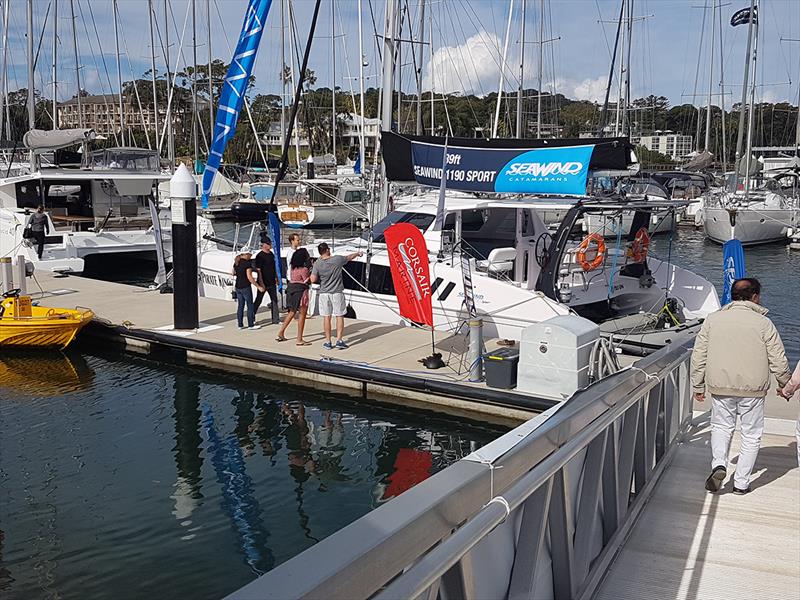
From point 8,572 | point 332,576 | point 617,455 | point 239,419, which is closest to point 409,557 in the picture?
point 332,576

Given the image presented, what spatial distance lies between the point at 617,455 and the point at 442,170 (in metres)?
9.58

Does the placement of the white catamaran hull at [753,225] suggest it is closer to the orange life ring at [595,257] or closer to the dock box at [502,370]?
the orange life ring at [595,257]

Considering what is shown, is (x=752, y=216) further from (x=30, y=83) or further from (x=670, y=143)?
(x=670, y=143)

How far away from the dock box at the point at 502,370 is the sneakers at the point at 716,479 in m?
5.58

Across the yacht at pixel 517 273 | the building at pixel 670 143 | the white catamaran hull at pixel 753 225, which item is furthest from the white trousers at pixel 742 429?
the building at pixel 670 143

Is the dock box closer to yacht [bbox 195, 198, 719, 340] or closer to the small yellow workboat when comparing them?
yacht [bbox 195, 198, 719, 340]

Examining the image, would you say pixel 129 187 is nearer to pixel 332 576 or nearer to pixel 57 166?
pixel 57 166

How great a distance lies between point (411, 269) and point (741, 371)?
22.8ft

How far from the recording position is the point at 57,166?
2872cm

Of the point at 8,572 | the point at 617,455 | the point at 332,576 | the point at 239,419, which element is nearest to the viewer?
the point at 332,576

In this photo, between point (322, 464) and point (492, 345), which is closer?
point (322, 464)

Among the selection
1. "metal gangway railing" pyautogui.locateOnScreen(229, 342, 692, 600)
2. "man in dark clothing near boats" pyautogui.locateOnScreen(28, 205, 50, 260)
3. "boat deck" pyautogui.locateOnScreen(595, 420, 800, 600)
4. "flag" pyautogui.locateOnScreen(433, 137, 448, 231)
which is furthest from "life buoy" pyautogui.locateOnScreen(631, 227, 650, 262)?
"man in dark clothing near boats" pyautogui.locateOnScreen(28, 205, 50, 260)

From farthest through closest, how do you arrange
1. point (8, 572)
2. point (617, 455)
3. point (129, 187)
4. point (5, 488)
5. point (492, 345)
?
point (129, 187) < point (492, 345) < point (5, 488) < point (8, 572) < point (617, 455)

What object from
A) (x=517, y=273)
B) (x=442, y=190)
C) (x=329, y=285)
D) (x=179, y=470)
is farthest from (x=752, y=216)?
(x=179, y=470)
